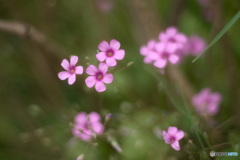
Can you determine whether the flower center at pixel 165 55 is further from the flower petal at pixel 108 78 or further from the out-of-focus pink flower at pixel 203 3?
the out-of-focus pink flower at pixel 203 3

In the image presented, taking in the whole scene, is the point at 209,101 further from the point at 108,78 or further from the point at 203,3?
the point at 108,78

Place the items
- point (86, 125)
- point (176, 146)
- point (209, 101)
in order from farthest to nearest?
point (209, 101)
point (86, 125)
point (176, 146)

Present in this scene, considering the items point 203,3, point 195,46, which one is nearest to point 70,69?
point 195,46

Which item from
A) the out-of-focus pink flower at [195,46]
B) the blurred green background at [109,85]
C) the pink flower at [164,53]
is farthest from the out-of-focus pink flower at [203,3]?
the pink flower at [164,53]

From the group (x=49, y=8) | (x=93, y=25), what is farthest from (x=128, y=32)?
(x=49, y=8)

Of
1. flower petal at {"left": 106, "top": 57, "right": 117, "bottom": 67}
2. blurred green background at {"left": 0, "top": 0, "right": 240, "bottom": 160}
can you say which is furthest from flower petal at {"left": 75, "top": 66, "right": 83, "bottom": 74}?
blurred green background at {"left": 0, "top": 0, "right": 240, "bottom": 160}

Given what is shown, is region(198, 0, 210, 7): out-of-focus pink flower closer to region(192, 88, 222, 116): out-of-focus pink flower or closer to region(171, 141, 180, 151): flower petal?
region(192, 88, 222, 116): out-of-focus pink flower
